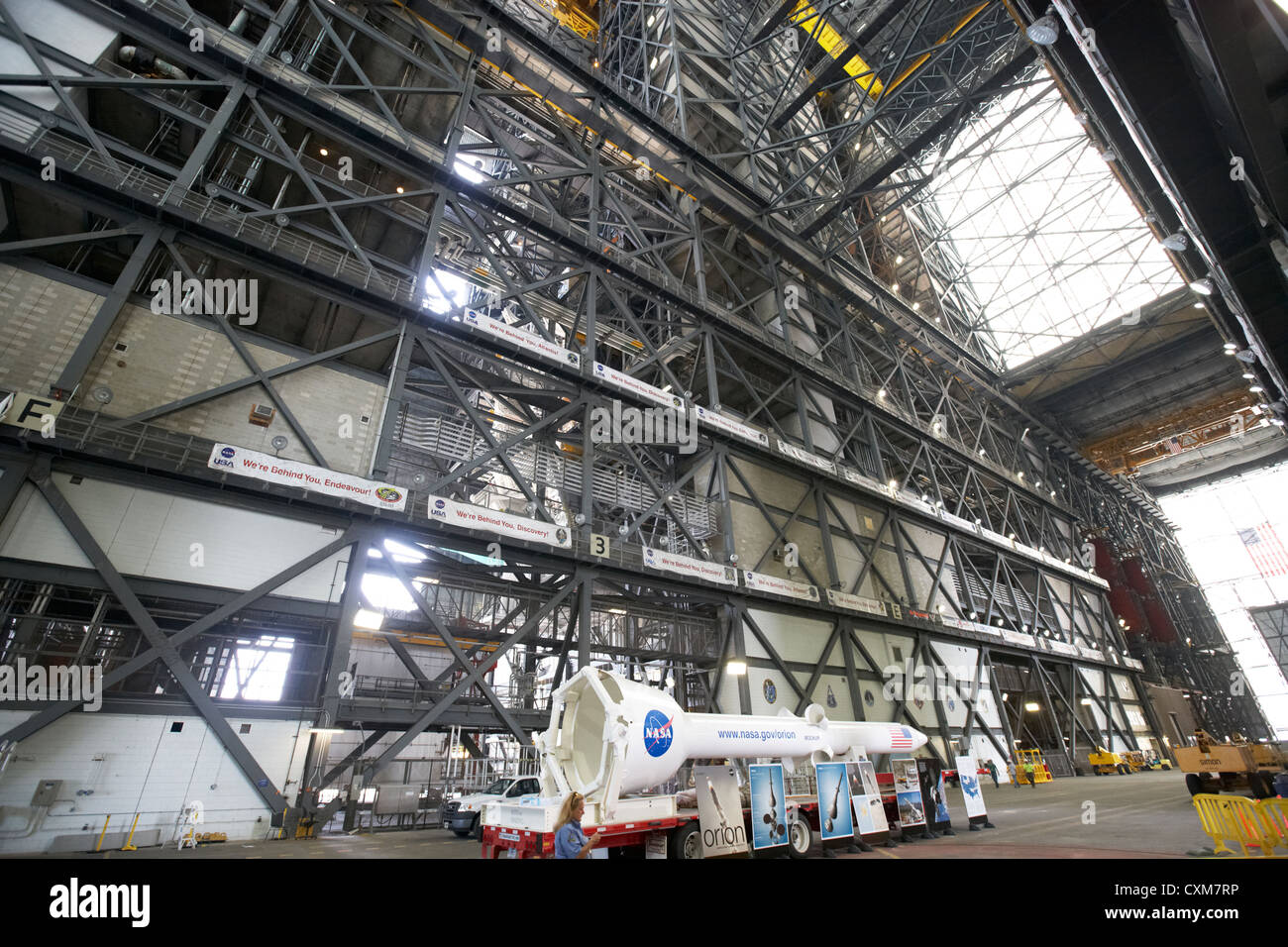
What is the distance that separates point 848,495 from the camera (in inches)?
1042

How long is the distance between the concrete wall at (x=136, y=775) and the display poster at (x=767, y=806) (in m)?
8.72

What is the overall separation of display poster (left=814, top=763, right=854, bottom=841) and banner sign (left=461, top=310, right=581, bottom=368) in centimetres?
1314

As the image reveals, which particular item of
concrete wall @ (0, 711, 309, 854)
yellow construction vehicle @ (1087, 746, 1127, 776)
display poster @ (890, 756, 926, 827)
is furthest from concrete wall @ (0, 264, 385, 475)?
yellow construction vehicle @ (1087, 746, 1127, 776)

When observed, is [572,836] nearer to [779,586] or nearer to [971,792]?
[971,792]

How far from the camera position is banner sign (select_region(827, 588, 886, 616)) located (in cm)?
2200

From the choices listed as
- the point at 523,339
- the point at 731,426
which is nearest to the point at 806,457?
the point at 731,426

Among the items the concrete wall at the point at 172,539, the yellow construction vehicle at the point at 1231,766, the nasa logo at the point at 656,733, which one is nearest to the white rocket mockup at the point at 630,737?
the nasa logo at the point at 656,733

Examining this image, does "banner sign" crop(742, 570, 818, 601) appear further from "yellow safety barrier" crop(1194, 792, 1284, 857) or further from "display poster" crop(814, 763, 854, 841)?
"yellow safety barrier" crop(1194, 792, 1284, 857)

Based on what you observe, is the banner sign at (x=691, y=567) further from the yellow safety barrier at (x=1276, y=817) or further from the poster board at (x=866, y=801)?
the yellow safety barrier at (x=1276, y=817)

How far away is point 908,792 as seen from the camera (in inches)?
422
